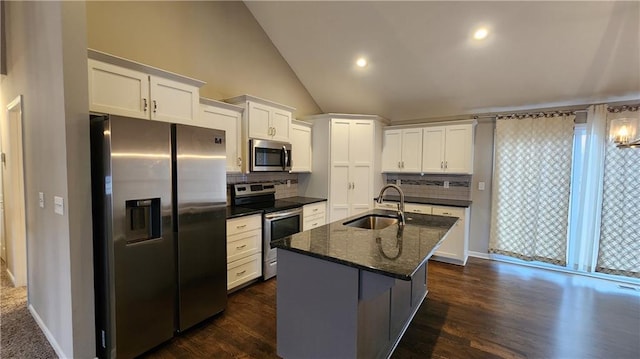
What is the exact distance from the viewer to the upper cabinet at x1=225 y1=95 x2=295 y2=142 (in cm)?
340

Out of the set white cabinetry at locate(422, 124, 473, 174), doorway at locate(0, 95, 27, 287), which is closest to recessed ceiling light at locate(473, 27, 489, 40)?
white cabinetry at locate(422, 124, 473, 174)

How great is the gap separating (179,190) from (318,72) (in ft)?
9.91

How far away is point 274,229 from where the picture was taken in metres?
3.49

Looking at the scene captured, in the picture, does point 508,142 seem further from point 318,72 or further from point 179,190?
point 179,190

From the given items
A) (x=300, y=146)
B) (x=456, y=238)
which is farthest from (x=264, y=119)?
(x=456, y=238)

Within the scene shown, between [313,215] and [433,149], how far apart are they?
7.07ft

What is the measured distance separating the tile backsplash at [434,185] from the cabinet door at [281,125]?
2102 mm

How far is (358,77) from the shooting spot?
4277 mm

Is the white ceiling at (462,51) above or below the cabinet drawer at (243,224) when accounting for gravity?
above

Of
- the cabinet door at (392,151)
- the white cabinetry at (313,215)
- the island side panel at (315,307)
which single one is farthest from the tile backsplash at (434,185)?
the island side panel at (315,307)

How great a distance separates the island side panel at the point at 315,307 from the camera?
167 cm

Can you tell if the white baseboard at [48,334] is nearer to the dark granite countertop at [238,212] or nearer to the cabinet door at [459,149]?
the dark granite countertop at [238,212]

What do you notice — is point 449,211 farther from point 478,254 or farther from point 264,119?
point 264,119

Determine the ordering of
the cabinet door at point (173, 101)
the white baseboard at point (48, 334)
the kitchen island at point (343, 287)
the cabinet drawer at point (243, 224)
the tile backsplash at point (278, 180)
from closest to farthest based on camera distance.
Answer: the kitchen island at point (343, 287) < the white baseboard at point (48, 334) < the cabinet door at point (173, 101) < the cabinet drawer at point (243, 224) < the tile backsplash at point (278, 180)
